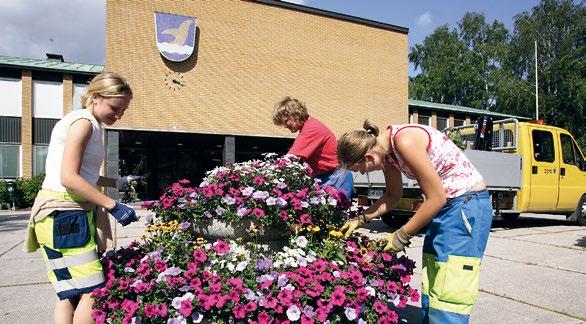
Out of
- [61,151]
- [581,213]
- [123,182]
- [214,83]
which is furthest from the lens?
[214,83]

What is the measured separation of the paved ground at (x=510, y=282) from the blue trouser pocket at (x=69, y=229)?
5.96 feet

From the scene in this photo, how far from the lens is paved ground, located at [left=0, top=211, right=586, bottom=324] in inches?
151

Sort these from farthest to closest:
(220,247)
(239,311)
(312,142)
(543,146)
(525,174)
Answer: (543,146) < (525,174) < (312,142) < (220,247) < (239,311)

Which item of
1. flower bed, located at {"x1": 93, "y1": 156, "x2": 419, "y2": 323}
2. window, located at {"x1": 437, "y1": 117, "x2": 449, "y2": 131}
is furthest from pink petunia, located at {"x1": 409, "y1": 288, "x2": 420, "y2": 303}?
window, located at {"x1": 437, "y1": 117, "x2": 449, "y2": 131}

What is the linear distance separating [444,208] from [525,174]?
26.8 feet

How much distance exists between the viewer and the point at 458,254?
2.38m

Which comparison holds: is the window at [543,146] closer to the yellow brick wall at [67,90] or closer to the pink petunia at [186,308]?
the pink petunia at [186,308]

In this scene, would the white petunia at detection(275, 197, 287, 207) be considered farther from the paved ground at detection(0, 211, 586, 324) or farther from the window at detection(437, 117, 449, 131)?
the window at detection(437, 117, 449, 131)

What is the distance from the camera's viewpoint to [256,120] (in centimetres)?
2312

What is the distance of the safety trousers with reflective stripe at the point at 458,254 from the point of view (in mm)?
2363

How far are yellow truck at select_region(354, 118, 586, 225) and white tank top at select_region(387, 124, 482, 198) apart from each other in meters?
5.70

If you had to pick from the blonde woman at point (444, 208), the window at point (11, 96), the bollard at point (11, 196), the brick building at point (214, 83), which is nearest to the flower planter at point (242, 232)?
the blonde woman at point (444, 208)

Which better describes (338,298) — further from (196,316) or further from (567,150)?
(567,150)

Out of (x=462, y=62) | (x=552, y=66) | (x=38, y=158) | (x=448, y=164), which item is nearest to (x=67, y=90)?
(x=38, y=158)
